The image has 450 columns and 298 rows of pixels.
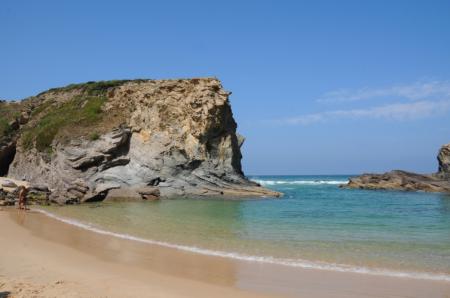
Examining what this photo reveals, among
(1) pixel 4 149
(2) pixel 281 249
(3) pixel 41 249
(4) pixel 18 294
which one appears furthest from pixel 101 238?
(1) pixel 4 149

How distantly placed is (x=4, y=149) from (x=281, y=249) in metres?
41.5

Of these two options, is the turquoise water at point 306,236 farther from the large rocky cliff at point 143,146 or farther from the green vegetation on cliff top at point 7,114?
the green vegetation on cliff top at point 7,114

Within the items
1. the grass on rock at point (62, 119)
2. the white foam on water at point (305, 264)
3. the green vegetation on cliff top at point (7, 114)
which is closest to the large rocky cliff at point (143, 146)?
the grass on rock at point (62, 119)

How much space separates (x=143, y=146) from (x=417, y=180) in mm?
38885

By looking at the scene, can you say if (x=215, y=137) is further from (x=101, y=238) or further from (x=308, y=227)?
(x=101, y=238)

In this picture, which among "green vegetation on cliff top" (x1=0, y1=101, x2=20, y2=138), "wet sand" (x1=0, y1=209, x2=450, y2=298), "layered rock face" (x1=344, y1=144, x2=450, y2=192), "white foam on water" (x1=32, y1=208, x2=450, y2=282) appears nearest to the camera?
"wet sand" (x1=0, y1=209, x2=450, y2=298)

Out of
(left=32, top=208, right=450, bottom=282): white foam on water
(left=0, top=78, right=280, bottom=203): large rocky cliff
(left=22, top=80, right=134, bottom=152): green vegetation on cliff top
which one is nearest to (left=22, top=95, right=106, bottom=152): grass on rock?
(left=22, top=80, right=134, bottom=152): green vegetation on cliff top

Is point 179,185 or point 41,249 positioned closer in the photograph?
point 41,249

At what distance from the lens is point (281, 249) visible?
13.1m

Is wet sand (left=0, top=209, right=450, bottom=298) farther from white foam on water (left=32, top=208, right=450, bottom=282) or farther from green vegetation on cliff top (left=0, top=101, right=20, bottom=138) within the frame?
green vegetation on cliff top (left=0, top=101, right=20, bottom=138)

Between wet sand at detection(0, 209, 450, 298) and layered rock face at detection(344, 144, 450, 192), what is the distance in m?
50.3

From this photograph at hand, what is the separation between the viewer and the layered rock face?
2191 inches

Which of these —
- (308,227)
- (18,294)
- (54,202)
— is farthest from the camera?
(54,202)

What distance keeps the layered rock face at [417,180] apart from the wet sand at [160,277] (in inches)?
1979
